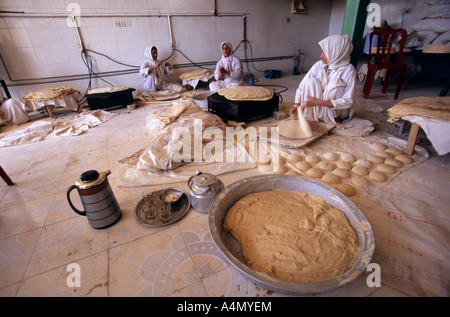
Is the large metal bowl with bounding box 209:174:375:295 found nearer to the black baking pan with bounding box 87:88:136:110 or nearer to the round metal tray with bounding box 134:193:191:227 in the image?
the round metal tray with bounding box 134:193:191:227

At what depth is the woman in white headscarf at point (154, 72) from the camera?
4.73m

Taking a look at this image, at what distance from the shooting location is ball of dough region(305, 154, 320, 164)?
2.06 meters

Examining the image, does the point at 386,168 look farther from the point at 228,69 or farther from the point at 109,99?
the point at 109,99

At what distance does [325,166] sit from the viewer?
197 centimetres

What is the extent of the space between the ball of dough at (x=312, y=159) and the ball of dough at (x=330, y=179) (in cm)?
24

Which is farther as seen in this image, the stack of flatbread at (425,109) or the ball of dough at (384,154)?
the ball of dough at (384,154)

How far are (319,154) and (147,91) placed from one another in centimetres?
440

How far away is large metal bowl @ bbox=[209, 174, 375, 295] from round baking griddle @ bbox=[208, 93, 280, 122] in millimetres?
1483

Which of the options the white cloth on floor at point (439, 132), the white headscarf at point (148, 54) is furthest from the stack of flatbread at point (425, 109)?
the white headscarf at point (148, 54)

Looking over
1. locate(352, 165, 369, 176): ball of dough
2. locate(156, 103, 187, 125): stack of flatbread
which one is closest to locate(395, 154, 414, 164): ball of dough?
locate(352, 165, 369, 176): ball of dough

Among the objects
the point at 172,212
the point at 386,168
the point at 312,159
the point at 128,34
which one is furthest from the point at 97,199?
the point at 128,34

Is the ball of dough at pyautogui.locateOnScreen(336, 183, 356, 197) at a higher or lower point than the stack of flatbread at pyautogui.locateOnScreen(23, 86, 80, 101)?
lower

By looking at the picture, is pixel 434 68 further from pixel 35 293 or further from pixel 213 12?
pixel 35 293

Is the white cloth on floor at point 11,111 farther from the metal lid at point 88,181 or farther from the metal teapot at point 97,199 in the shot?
the metal lid at point 88,181
